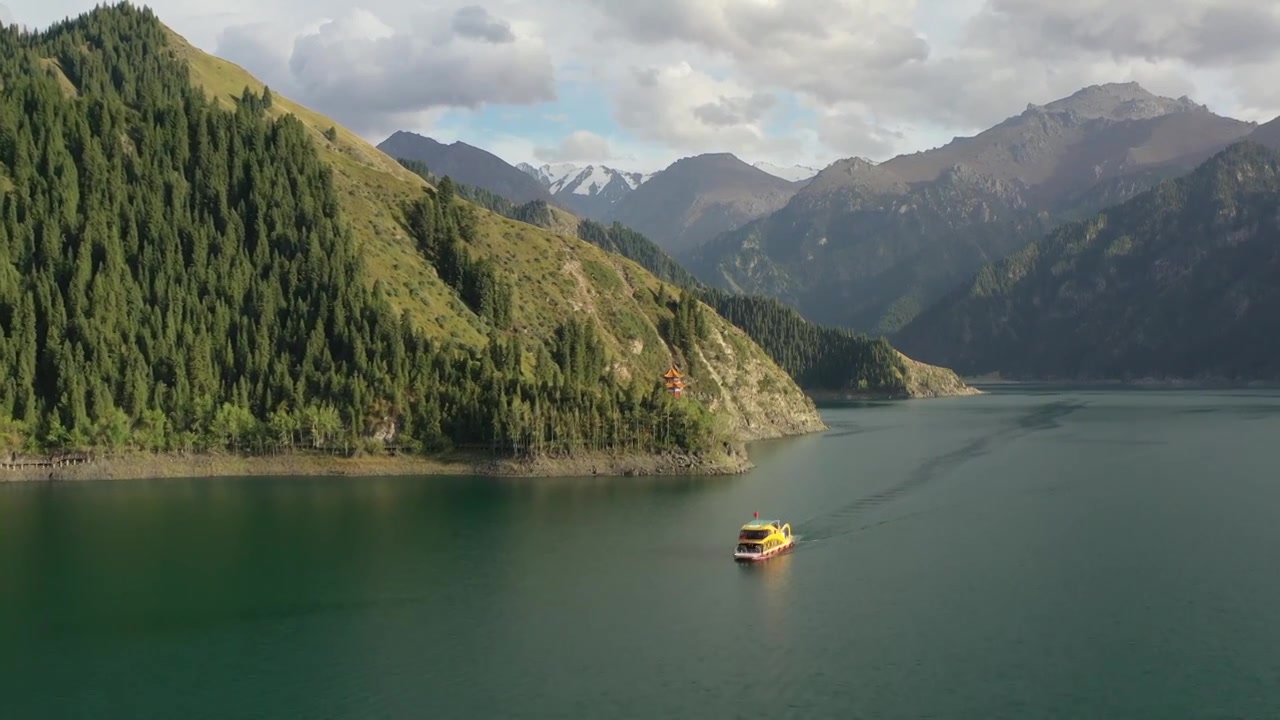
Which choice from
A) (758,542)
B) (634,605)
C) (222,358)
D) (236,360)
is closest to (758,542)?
(758,542)

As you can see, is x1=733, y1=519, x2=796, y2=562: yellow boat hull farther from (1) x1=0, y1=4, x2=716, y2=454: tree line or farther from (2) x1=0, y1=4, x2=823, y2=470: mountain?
(1) x1=0, y1=4, x2=716, y2=454: tree line

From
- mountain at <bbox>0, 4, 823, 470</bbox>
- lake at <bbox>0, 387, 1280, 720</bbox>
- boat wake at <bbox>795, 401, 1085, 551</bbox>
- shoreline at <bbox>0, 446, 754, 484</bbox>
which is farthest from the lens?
mountain at <bbox>0, 4, 823, 470</bbox>

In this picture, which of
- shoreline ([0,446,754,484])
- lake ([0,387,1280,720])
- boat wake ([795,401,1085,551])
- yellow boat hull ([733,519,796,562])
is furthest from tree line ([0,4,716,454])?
yellow boat hull ([733,519,796,562])

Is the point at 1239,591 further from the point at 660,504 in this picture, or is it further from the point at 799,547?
the point at 660,504

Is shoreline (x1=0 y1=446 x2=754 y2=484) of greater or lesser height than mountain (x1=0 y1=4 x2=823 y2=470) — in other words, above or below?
below

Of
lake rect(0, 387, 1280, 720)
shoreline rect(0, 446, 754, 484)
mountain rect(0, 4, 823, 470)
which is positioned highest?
mountain rect(0, 4, 823, 470)

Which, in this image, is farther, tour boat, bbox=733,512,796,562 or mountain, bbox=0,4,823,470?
mountain, bbox=0,4,823,470
